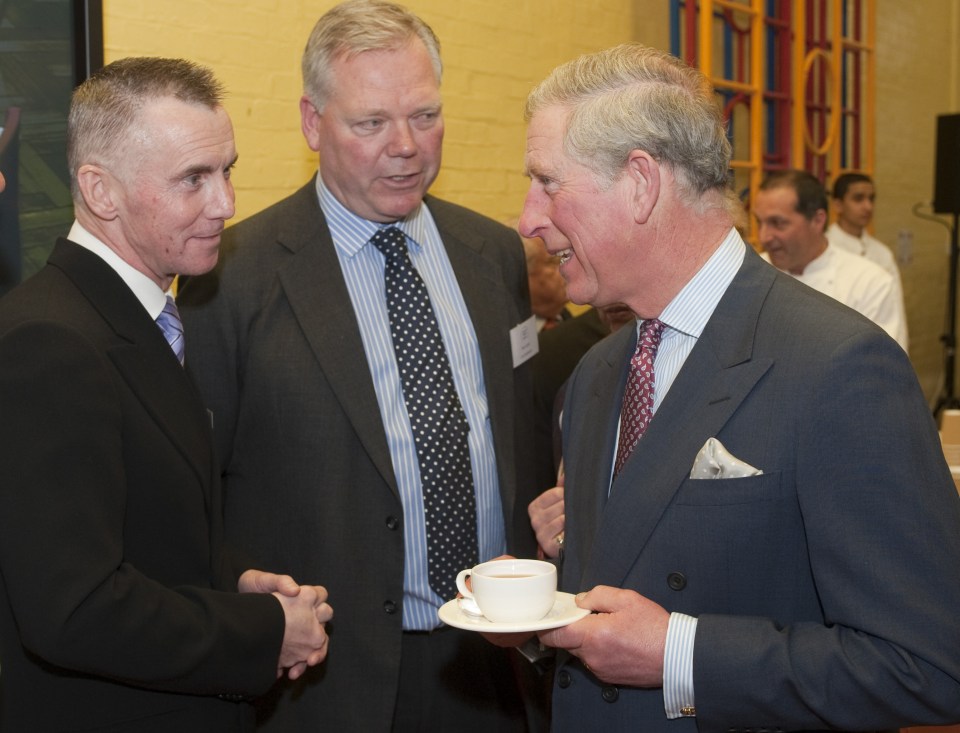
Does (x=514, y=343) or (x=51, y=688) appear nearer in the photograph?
(x=51, y=688)

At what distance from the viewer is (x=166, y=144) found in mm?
1749

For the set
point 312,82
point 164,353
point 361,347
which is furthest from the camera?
point 312,82

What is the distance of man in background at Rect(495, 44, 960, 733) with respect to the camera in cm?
127

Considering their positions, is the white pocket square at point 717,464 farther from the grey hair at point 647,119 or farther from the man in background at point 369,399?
the man in background at point 369,399

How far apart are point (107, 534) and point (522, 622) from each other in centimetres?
58

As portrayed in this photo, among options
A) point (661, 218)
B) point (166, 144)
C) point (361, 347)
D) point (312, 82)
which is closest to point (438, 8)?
point (312, 82)

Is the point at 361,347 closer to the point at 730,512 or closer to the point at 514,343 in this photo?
the point at 514,343

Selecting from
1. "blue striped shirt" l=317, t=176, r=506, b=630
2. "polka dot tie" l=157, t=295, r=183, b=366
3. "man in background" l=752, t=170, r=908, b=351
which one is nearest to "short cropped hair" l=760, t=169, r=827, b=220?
"man in background" l=752, t=170, r=908, b=351

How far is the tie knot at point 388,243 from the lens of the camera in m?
2.37

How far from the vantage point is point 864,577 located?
50.2 inches

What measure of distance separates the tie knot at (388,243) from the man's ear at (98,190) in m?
0.73

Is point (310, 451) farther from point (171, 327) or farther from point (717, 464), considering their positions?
point (717, 464)

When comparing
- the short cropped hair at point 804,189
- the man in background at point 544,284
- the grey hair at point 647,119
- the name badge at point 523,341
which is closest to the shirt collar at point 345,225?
the name badge at point 523,341

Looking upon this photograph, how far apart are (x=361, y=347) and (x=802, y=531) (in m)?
1.09
